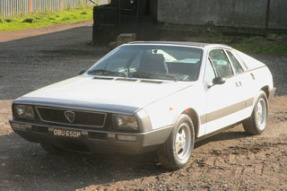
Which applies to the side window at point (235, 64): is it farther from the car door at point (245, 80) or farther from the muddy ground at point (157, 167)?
the muddy ground at point (157, 167)

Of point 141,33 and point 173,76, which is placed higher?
point 173,76

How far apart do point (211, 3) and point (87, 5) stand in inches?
861

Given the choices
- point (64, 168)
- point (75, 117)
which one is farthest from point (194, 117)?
point (64, 168)

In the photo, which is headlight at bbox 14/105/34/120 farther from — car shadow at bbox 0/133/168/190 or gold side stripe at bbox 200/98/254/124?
gold side stripe at bbox 200/98/254/124

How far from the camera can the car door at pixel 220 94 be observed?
7.21m

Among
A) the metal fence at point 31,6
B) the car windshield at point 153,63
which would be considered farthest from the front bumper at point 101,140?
the metal fence at point 31,6

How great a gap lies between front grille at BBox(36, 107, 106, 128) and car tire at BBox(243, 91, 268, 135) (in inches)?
119

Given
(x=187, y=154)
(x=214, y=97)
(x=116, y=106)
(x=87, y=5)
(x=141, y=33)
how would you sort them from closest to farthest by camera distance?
(x=116, y=106) → (x=187, y=154) → (x=214, y=97) → (x=141, y=33) → (x=87, y=5)

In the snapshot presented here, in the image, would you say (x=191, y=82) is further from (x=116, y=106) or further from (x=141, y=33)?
(x=141, y=33)

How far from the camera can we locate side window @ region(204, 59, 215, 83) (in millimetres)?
7328

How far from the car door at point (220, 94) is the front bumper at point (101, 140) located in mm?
1069

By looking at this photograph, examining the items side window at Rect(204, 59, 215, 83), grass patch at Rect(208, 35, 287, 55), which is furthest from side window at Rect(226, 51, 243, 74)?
grass patch at Rect(208, 35, 287, 55)

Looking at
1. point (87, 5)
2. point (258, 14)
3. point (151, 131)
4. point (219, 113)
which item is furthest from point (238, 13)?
point (87, 5)

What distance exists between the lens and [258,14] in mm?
21594
